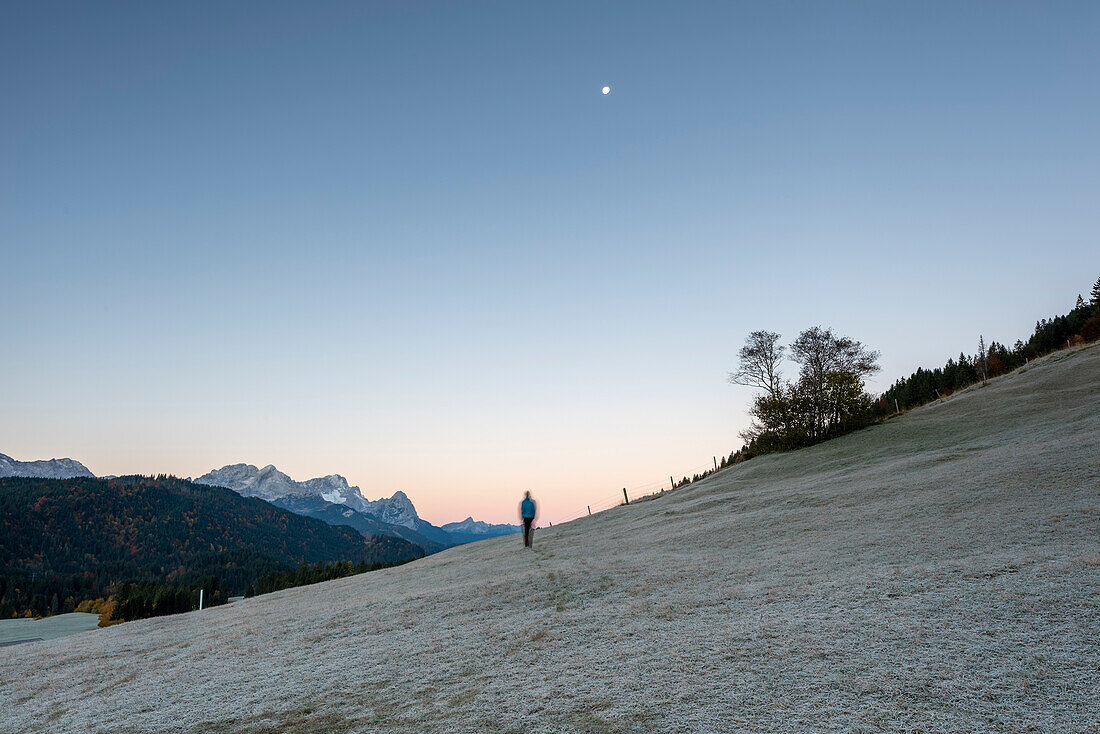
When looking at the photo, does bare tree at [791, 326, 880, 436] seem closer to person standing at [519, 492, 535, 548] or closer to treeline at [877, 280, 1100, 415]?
treeline at [877, 280, 1100, 415]

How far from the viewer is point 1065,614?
7.49 m

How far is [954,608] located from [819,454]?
31.2m

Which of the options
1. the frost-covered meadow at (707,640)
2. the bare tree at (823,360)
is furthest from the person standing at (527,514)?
the bare tree at (823,360)

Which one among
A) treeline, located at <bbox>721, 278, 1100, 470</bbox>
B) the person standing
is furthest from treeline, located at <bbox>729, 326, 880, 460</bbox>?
the person standing

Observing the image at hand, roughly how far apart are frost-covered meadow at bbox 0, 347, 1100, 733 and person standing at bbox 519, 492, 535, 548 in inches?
179

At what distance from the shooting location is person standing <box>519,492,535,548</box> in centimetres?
2475

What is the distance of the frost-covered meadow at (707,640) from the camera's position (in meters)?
6.29

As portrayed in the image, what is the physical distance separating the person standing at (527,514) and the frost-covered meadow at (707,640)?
4553mm

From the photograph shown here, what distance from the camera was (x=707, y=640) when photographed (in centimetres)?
856

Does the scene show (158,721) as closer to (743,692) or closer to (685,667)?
(685,667)

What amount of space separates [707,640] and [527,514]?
1680 centimetres

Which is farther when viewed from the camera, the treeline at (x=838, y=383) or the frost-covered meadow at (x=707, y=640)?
the treeline at (x=838, y=383)

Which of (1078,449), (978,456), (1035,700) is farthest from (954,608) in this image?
(978,456)

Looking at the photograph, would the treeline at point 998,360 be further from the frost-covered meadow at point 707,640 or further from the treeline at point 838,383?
the frost-covered meadow at point 707,640
